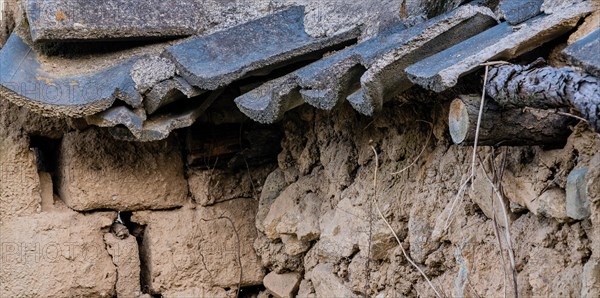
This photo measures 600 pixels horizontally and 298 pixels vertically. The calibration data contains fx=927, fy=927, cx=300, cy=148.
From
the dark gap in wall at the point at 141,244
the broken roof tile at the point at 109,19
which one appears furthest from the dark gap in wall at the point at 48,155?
the broken roof tile at the point at 109,19

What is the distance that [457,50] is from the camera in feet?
7.24

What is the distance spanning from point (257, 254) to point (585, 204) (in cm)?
184

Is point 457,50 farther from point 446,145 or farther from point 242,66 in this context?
point 242,66

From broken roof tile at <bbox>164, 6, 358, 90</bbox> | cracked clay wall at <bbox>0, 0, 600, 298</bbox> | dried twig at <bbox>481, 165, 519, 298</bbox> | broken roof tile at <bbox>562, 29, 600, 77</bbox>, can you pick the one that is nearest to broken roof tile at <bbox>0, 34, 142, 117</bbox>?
broken roof tile at <bbox>164, 6, 358, 90</bbox>

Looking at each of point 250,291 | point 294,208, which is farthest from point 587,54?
point 250,291

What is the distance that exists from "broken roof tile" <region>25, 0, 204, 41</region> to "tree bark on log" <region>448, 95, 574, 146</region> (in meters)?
1.37

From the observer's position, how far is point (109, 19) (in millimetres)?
3096

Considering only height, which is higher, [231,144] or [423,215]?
[231,144]

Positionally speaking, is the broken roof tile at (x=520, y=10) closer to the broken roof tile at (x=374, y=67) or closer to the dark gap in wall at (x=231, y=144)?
the broken roof tile at (x=374, y=67)

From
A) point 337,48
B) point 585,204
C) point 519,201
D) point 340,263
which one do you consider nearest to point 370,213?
point 340,263

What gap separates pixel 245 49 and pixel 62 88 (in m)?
0.61

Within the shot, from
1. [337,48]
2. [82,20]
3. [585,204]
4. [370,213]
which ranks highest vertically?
[82,20]

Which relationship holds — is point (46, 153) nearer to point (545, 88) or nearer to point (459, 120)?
point (459, 120)

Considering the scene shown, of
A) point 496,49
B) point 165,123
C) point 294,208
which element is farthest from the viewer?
point 294,208
